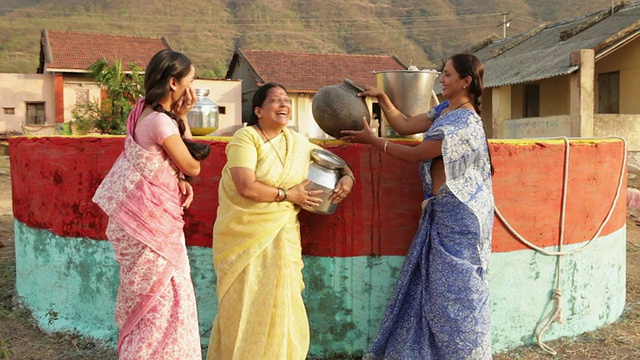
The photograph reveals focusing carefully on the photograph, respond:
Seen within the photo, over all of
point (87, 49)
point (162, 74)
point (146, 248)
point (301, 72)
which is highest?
point (87, 49)

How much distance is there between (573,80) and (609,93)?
10.8 ft

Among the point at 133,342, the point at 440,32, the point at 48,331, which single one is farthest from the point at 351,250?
the point at 440,32

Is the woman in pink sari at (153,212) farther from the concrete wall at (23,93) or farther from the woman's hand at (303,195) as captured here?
the concrete wall at (23,93)

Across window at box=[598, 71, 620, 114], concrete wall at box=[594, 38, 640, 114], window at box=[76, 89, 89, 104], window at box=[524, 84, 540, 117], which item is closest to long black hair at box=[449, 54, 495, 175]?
concrete wall at box=[594, 38, 640, 114]

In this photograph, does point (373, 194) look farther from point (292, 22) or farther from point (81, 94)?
point (292, 22)

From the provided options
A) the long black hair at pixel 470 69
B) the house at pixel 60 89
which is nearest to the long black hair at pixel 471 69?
the long black hair at pixel 470 69

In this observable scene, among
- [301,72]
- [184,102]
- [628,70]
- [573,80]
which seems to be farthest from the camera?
[301,72]

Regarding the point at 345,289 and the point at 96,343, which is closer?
the point at 345,289

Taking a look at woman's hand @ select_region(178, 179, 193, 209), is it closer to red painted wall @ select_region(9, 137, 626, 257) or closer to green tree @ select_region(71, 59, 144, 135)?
red painted wall @ select_region(9, 137, 626, 257)

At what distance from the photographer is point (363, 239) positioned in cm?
340

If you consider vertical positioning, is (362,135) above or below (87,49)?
below

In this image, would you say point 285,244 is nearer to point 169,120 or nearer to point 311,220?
point 311,220

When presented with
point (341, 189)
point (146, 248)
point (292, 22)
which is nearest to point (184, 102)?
point (146, 248)

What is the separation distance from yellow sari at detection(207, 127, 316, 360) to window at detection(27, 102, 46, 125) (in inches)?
905
